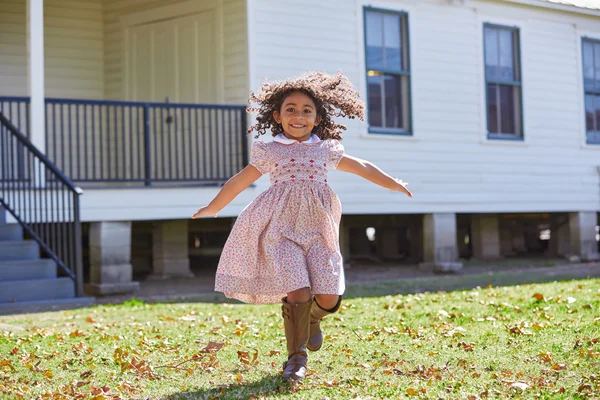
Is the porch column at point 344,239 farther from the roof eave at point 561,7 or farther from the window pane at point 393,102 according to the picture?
the roof eave at point 561,7

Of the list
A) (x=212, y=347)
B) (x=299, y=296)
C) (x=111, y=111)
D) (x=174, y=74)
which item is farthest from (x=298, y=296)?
(x=111, y=111)

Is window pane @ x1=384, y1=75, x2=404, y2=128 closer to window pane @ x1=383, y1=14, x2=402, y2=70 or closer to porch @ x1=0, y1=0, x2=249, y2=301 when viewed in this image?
window pane @ x1=383, y1=14, x2=402, y2=70

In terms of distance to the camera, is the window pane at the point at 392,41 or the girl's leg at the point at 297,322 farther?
the window pane at the point at 392,41

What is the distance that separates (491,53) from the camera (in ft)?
47.2

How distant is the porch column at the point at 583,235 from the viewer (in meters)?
15.4

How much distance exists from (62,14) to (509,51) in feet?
22.8

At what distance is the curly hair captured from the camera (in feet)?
17.8

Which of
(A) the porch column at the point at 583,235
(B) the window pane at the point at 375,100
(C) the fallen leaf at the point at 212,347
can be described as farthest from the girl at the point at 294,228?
(A) the porch column at the point at 583,235

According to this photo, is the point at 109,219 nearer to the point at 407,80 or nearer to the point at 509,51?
the point at 407,80

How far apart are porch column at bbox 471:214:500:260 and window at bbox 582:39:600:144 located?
2.19 metres

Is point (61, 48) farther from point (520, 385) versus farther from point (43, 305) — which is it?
point (520, 385)

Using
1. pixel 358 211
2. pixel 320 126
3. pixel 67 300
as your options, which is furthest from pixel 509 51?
pixel 320 126

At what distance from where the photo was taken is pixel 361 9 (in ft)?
41.9

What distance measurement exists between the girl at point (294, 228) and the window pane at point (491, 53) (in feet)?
30.6
